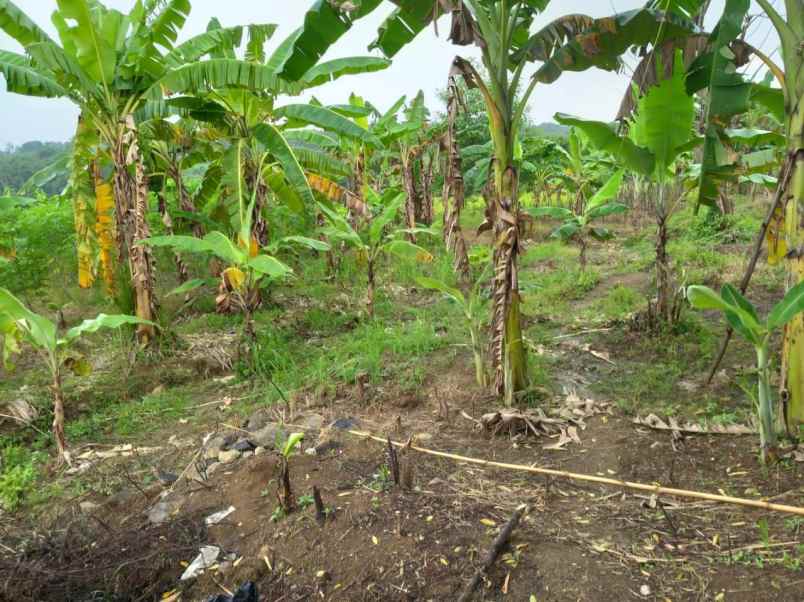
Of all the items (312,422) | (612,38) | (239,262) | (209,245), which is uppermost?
(612,38)

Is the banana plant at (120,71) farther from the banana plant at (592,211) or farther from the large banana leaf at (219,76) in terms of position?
the banana plant at (592,211)

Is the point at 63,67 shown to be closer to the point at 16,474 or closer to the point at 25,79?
the point at 25,79

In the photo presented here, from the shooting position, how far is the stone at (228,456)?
3.77 m

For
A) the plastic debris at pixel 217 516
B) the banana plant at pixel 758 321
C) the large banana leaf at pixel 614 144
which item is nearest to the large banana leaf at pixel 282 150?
the large banana leaf at pixel 614 144

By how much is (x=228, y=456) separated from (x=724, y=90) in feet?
13.8

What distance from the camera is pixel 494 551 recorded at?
94.3 inches

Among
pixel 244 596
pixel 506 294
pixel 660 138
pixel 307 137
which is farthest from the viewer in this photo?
pixel 307 137

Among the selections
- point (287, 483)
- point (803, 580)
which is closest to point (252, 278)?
point (287, 483)

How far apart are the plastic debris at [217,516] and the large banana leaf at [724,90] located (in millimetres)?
3804

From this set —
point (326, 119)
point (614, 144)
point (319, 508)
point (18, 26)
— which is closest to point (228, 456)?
point (319, 508)

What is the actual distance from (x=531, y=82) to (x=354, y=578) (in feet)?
11.9

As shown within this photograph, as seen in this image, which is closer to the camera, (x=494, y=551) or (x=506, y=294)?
(x=494, y=551)

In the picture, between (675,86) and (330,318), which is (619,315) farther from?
(330,318)

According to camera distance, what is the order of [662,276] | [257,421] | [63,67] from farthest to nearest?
[662,276] < [63,67] < [257,421]
